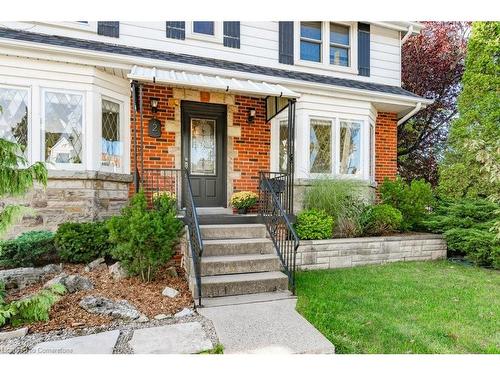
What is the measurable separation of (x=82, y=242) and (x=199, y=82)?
10.1 feet

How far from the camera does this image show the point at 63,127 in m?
5.30

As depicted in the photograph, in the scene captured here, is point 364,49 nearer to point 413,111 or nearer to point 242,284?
point 413,111

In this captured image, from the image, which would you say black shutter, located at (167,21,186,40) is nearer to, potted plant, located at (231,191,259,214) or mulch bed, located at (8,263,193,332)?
potted plant, located at (231,191,259,214)

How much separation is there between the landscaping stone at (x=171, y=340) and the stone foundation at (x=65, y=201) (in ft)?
9.79

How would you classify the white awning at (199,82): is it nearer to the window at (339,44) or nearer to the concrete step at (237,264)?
the concrete step at (237,264)

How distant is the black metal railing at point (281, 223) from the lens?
430 cm

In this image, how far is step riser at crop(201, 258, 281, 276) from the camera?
4129 millimetres

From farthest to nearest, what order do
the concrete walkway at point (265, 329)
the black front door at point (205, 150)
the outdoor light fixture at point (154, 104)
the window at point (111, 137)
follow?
1. the black front door at point (205, 150)
2. the outdoor light fixture at point (154, 104)
3. the window at point (111, 137)
4. the concrete walkway at point (265, 329)

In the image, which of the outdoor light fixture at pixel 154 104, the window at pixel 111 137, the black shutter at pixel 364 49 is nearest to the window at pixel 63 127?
the window at pixel 111 137

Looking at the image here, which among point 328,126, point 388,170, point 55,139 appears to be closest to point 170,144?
point 55,139

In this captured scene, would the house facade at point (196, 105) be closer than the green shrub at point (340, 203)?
Yes

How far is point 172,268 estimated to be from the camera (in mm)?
4770
